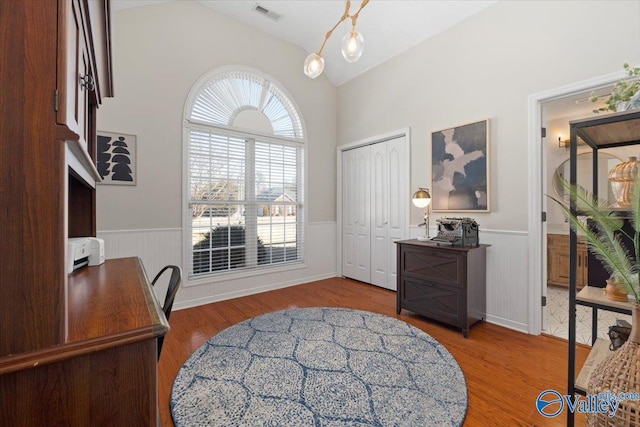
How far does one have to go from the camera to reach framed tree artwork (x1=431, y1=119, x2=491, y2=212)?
9.62 feet

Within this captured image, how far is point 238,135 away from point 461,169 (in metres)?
2.80

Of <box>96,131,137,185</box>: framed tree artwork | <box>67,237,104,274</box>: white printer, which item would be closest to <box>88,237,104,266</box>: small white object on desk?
<box>67,237,104,274</box>: white printer

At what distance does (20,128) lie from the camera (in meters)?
0.66

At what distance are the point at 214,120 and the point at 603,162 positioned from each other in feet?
16.7

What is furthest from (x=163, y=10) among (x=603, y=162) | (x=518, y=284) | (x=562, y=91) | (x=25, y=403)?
(x=603, y=162)

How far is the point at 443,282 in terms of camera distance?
2.73m

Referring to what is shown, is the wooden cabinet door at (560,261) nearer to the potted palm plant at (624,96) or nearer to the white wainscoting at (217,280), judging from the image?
the white wainscoting at (217,280)

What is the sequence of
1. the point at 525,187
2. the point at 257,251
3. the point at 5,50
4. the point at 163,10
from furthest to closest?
the point at 257,251
the point at 163,10
the point at 525,187
the point at 5,50

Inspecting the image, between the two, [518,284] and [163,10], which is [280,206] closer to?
[163,10]

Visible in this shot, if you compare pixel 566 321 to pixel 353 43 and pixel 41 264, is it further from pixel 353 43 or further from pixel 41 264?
pixel 41 264

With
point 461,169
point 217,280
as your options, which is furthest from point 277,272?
point 461,169

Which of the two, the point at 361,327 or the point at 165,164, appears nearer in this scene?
the point at 361,327

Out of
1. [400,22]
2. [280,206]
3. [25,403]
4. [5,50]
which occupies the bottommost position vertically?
[25,403]

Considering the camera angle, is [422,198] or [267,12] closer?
[422,198]
